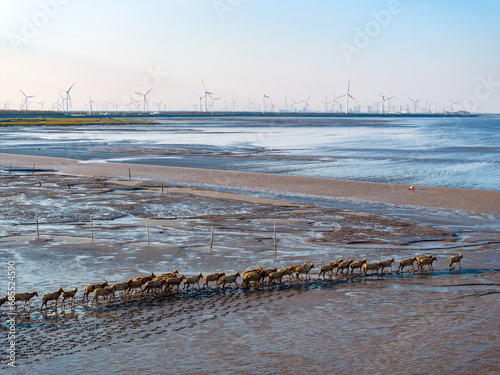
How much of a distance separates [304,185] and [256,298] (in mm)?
31756

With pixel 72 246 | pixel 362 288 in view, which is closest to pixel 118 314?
pixel 362 288

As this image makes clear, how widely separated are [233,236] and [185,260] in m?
5.27

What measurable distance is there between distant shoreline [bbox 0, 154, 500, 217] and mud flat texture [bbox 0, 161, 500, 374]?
4.76 metres

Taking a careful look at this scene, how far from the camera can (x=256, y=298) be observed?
17812 millimetres

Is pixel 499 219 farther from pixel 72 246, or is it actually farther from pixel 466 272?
pixel 72 246

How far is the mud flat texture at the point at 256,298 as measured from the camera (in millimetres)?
13352

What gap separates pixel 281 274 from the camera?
63.6 feet

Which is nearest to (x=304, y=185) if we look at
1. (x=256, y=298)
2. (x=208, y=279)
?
(x=208, y=279)

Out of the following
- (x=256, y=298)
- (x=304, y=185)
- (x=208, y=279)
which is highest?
(x=208, y=279)

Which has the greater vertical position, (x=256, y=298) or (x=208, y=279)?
(x=208, y=279)

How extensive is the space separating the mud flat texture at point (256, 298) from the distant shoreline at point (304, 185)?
15.6 feet

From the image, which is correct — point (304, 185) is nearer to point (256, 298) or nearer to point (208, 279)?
point (208, 279)

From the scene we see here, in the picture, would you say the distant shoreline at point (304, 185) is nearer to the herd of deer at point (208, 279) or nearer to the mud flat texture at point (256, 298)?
the mud flat texture at point (256, 298)

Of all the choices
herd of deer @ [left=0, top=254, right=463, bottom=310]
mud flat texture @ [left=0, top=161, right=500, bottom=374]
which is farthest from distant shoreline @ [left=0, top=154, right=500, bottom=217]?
herd of deer @ [left=0, top=254, right=463, bottom=310]
